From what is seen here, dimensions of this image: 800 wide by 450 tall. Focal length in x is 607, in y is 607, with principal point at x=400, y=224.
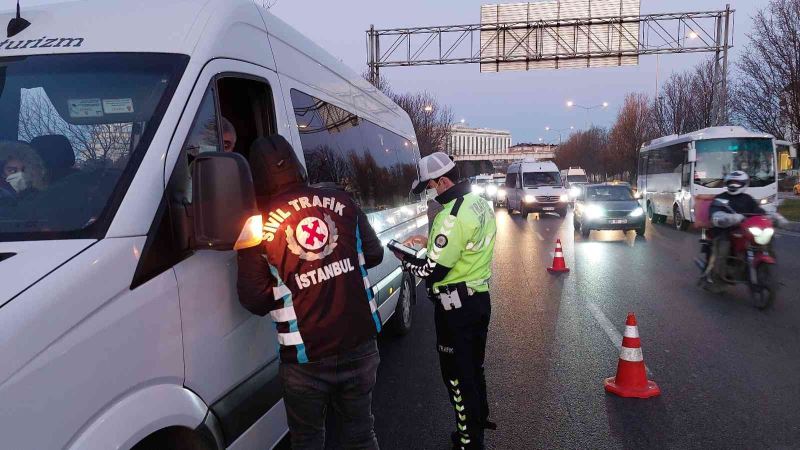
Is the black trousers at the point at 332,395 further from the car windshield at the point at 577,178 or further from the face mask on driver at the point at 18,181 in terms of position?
the car windshield at the point at 577,178

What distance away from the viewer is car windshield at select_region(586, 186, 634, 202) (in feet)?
59.6

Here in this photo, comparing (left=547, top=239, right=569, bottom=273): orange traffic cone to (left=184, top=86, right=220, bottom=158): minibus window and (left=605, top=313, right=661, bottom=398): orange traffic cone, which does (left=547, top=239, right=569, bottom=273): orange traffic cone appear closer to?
(left=605, top=313, right=661, bottom=398): orange traffic cone

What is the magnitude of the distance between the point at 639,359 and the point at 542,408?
93 cm

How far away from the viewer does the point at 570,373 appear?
5.41m

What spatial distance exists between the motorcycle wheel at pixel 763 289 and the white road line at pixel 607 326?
82.3 inches

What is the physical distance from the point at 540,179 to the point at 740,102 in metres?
10.3

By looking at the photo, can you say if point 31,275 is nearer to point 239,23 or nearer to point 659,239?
point 239,23

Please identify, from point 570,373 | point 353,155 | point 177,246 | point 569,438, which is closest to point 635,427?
point 569,438

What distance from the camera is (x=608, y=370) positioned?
215 inches

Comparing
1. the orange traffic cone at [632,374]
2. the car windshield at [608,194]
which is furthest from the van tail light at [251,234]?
the car windshield at [608,194]

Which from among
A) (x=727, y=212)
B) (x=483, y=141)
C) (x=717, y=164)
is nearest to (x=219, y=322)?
(x=727, y=212)

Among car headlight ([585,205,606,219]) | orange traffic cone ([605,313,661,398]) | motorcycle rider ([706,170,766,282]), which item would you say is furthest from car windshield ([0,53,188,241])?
car headlight ([585,205,606,219])

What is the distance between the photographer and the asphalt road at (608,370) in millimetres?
4184

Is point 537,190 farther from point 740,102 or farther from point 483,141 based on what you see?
point 483,141
